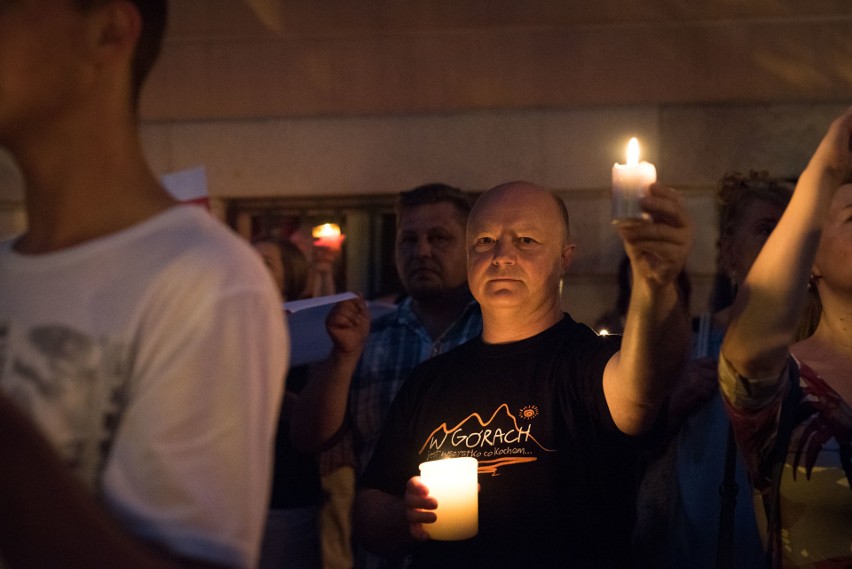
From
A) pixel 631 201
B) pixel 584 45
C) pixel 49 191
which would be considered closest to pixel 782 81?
pixel 584 45

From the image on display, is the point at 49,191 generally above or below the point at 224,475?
above

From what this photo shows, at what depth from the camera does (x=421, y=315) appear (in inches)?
163

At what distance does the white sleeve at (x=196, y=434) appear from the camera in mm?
1203

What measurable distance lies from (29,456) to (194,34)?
18.5ft

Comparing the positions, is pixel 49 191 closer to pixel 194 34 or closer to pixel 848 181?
pixel 848 181

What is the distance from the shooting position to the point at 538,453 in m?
2.67

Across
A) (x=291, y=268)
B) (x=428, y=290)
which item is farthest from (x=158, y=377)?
(x=291, y=268)

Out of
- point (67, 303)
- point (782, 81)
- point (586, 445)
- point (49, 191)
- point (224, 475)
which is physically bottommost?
point (586, 445)

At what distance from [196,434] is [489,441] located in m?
1.60

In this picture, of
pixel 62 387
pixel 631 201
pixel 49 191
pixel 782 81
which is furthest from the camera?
pixel 782 81

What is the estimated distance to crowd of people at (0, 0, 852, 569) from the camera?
1.23 metres

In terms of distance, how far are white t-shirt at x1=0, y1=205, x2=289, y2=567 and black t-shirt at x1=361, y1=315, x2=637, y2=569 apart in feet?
4.63

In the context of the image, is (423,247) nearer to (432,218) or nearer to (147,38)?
(432,218)

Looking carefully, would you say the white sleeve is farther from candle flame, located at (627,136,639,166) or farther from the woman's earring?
the woman's earring
